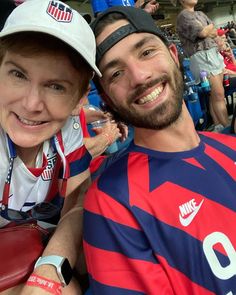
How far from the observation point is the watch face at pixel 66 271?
0.86m

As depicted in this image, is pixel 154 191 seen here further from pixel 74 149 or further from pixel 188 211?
pixel 74 149

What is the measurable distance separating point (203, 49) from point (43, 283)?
10.1ft

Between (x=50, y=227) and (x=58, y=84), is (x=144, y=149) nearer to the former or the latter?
(x=58, y=84)

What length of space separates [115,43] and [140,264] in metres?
0.64

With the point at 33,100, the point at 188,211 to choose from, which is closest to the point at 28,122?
the point at 33,100

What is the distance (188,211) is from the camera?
35.1 inches

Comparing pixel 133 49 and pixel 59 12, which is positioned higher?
pixel 59 12

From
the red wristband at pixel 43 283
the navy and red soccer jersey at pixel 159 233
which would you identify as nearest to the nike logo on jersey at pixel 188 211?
the navy and red soccer jersey at pixel 159 233

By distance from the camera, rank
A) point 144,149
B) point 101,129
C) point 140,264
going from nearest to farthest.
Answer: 1. point 140,264
2. point 144,149
3. point 101,129

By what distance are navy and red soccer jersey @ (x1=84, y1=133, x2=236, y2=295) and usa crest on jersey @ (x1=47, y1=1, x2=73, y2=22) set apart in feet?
1.44

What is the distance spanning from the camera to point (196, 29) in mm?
3234

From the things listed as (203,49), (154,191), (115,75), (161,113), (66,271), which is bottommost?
(203,49)

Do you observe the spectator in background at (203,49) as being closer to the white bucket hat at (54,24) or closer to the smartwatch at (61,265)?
the white bucket hat at (54,24)

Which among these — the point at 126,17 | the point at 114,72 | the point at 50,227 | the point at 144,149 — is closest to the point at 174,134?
the point at 144,149
